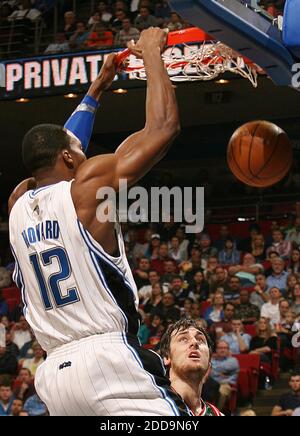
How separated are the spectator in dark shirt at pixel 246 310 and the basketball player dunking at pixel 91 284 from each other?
556 centimetres

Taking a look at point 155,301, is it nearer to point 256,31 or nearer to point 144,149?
point 256,31

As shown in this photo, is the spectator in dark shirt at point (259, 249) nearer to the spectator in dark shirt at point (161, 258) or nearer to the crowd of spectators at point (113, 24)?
the spectator in dark shirt at point (161, 258)

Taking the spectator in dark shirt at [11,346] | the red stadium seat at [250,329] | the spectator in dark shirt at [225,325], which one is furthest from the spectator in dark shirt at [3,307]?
the red stadium seat at [250,329]

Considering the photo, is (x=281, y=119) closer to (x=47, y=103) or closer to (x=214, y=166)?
(x=214, y=166)

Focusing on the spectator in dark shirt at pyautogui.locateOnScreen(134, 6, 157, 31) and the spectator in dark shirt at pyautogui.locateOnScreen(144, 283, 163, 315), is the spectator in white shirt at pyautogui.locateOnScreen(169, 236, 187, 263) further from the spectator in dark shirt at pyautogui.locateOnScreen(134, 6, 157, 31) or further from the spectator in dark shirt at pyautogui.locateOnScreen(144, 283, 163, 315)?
the spectator in dark shirt at pyautogui.locateOnScreen(134, 6, 157, 31)

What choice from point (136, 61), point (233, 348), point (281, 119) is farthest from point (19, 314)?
point (136, 61)

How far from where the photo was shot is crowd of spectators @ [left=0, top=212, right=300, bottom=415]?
7.72m

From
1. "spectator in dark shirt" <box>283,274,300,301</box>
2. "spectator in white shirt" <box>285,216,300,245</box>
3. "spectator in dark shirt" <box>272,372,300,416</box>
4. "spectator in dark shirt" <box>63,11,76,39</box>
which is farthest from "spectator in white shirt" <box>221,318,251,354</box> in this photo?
"spectator in dark shirt" <box>63,11,76,39</box>

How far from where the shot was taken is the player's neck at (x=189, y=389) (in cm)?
363

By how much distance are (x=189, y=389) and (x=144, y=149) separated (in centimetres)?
140

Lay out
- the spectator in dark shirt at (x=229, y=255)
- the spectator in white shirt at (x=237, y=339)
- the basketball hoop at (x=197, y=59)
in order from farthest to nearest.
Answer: the spectator in dark shirt at (x=229, y=255) → the spectator in white shirt at (x=237, y=339) → the basketball hoop at (x=197, y=59)

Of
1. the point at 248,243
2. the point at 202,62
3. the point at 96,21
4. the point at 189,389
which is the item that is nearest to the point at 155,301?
the point at 248,243

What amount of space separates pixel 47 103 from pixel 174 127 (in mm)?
8707

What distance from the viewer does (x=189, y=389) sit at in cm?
364
